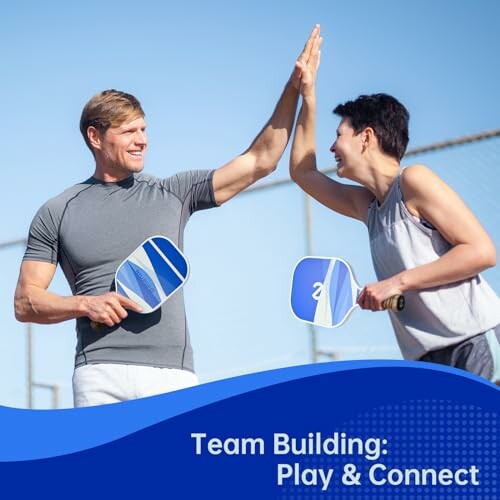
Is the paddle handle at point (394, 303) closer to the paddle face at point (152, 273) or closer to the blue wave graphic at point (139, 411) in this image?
the blue wave graphic at point (139, 411)

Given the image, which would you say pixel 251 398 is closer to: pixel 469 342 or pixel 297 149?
pixel 469 342

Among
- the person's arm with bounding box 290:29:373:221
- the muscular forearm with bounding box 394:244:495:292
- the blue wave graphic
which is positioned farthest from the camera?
the person's arm with bounding box 290:29:373:221

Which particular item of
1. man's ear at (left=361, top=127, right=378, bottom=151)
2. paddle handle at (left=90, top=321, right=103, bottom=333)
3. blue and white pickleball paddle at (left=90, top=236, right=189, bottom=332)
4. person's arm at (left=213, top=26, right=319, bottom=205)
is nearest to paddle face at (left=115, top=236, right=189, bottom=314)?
blue and white pickleball paddle at (left=90, top=236, right=189, bottom=332)

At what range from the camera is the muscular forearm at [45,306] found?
318 centimetres

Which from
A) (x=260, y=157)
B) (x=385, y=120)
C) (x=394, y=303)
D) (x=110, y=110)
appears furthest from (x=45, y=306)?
(x=385, y=120)

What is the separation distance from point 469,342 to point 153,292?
38.8 inches

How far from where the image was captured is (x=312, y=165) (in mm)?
3482

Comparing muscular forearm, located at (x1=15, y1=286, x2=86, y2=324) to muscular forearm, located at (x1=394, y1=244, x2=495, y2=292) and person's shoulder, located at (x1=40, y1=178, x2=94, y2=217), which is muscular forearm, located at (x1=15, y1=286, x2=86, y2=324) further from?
muscular forearm, located at (x1=394, y1=244, x2=495, y2=292)

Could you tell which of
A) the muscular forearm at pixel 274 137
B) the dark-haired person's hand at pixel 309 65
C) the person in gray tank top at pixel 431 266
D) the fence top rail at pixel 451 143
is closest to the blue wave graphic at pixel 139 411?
the person in gray tank top at pixel 431 266

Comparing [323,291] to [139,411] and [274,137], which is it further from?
[139,411]

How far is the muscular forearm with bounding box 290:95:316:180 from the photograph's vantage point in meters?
3.41

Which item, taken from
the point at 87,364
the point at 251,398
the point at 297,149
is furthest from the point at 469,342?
the point at 87,364

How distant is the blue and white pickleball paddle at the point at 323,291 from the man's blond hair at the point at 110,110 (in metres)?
0.78

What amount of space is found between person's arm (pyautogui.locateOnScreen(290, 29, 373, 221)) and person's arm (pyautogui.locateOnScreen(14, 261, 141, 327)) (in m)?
0.76
